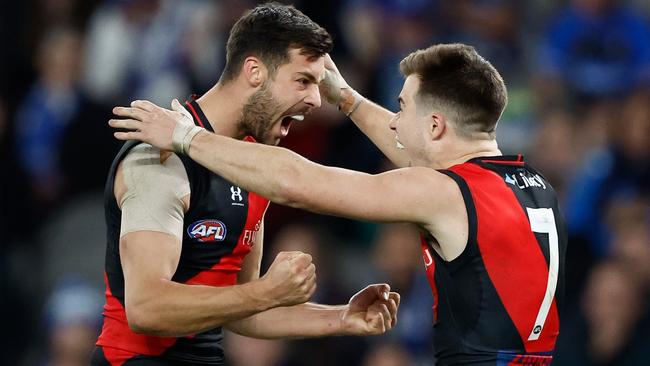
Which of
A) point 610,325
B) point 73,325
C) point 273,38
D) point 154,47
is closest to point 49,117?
point 154,47

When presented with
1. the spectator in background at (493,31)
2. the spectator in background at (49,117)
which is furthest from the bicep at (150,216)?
the spectator in background at (49,117)

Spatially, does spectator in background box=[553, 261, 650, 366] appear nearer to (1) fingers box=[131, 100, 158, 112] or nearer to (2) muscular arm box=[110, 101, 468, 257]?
(2) muscular arm box=[110, 101, 468, 257]

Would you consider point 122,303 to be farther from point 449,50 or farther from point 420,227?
point 449,50

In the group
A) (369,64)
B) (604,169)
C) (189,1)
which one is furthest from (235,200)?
(189,1)

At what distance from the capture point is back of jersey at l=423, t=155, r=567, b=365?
4.65 m

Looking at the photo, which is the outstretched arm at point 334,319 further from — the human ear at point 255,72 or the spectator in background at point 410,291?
the spectator in background at point 410,291

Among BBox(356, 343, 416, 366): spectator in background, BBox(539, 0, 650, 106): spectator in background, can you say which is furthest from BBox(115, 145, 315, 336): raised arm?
BBox(539, 0, 650, 106): spectator in background

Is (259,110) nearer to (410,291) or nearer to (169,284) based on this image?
(169,284)

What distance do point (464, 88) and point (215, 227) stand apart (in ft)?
4.06

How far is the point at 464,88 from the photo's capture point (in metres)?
4.81

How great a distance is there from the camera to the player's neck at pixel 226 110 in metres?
5.30

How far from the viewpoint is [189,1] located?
36.1 ft

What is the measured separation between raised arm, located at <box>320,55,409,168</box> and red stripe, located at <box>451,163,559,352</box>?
1059 mm

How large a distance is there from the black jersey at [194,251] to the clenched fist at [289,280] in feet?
1.74
